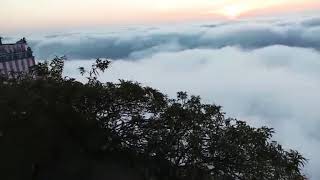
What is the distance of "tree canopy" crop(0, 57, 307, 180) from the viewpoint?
39.9 feet

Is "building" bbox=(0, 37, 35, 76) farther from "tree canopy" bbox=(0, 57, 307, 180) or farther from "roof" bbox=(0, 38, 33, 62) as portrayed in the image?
"tree canopy" bbox=(0, 57, 307, 180)

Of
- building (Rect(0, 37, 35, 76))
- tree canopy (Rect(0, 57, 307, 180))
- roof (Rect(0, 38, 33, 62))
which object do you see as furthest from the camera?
roof (Rect(0, 38, 33, 62))

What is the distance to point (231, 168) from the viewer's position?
1259 cm

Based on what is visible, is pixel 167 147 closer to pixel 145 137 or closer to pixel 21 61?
pixel 145 137

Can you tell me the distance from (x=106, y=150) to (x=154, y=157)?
4.42ft

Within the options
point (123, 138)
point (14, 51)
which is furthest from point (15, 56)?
point (123, 138)

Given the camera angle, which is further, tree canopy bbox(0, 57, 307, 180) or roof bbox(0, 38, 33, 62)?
roof bbox(0, 38, 33, 62)

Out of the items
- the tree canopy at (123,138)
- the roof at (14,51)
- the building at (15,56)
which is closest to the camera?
the tree canopy at (123,138)

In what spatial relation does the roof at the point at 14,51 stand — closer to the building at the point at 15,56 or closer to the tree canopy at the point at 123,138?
Result: the building at the point at 15,56

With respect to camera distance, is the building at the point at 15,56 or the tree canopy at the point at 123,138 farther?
the building at the point at 15,56

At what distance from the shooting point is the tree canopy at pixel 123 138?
1215 centimetres

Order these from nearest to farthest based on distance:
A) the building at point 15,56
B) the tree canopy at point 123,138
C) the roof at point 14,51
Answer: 1. the tree canopy at point 123,138
2. the building at point 15,56
3. the roof at point 14,51

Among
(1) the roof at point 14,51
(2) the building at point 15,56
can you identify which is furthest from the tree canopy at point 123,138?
(1) the roof at point 14,51

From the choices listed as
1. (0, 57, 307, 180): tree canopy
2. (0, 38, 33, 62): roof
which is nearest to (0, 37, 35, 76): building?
(0, 38, 33, 62): roof
